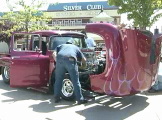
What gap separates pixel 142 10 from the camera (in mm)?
17047

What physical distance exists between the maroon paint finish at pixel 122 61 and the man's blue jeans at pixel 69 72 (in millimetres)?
519

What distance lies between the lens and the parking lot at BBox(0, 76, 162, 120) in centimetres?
650

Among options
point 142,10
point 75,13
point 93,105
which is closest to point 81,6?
point 75,13

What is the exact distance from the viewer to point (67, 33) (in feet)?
30.1

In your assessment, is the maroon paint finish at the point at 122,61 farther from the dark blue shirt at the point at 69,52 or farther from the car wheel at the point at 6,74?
the car wheel at the point at 6,74

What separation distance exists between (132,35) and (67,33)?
2793 millimetres

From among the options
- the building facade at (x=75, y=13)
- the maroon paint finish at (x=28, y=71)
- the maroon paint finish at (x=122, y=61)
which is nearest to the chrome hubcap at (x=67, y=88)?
the maroon paint finish at (x=28, y=71)

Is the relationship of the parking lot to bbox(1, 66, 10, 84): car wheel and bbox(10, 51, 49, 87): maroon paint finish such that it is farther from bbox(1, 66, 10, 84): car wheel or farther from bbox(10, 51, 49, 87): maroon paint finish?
bbox(1, 66, 10, 84): car wheel

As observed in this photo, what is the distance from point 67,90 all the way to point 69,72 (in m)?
0.81

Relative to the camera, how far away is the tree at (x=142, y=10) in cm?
1672

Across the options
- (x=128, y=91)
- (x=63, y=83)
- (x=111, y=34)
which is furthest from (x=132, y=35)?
(x=63, y=83)

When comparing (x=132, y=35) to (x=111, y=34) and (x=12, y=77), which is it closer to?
(x=111, y=34)

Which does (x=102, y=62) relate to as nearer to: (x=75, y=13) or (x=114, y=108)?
(x=114, y=108)

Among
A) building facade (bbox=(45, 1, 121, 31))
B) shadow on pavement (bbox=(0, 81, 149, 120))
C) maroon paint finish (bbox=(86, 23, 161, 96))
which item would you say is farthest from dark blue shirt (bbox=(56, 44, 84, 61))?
building facade (bbox=(45, 1, 121, 31))
